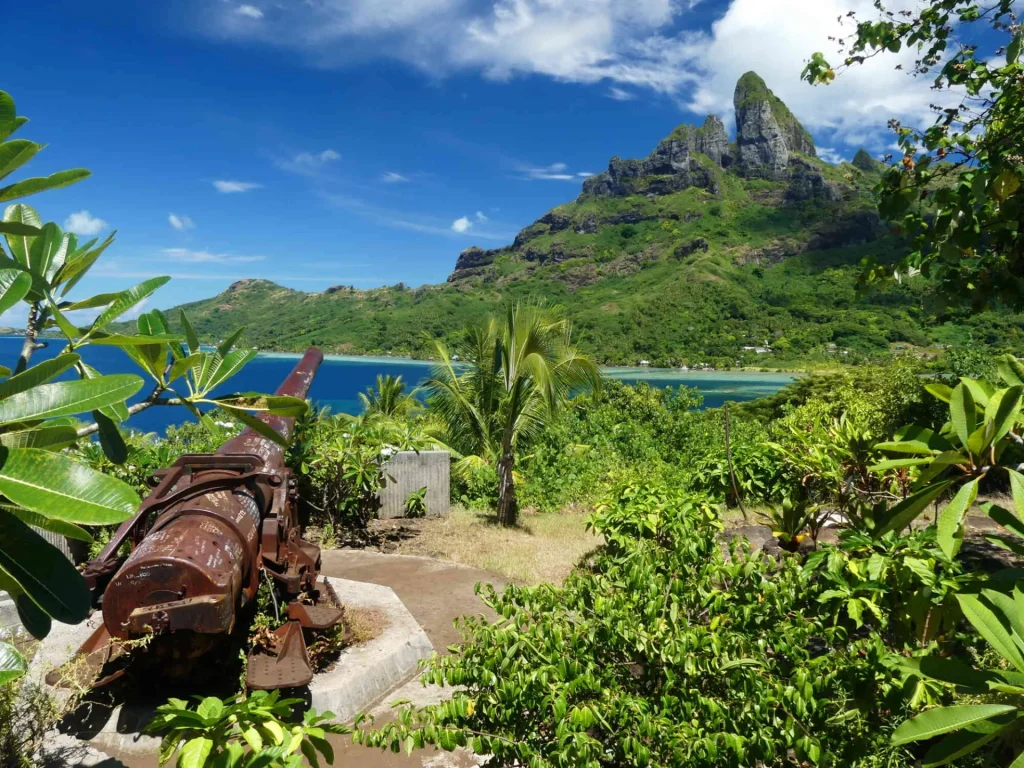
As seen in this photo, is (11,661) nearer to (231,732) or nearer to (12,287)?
(12,287)

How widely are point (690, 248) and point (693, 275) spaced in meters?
17.4

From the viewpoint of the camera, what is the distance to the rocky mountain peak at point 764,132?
16312cm

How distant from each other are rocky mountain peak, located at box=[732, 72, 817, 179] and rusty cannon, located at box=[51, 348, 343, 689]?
179m

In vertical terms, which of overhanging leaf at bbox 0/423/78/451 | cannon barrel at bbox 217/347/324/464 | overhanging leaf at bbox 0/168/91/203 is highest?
overhanging leaf at bbox 0/168/91/203

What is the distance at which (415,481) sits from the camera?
9.77 m

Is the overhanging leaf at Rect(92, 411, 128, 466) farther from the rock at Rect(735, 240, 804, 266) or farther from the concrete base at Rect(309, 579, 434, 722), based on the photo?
the rock at Rect(735, 240, 804, 266)

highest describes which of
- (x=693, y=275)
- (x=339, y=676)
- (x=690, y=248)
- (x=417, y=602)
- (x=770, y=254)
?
(x=690, y=248)

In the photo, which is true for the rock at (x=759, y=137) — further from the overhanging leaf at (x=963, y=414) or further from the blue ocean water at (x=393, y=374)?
the overhanging leaf at (x=963, y=414)

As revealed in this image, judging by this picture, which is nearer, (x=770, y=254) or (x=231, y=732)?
(x=231, y=732)

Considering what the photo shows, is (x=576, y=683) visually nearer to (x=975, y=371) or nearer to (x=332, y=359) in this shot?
(x=975, y=371)

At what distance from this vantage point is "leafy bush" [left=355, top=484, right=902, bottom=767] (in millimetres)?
1959

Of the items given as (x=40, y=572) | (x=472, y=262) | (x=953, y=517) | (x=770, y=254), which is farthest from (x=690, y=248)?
(x=40, y=572)

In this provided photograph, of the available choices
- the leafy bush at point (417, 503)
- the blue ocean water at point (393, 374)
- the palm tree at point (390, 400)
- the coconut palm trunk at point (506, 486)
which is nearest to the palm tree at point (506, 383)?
the coconut palm trunk at point (506, 486)

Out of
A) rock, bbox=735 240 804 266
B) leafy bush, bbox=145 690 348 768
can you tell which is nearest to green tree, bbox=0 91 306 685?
leafy bush, bbox=145 690 348 768
